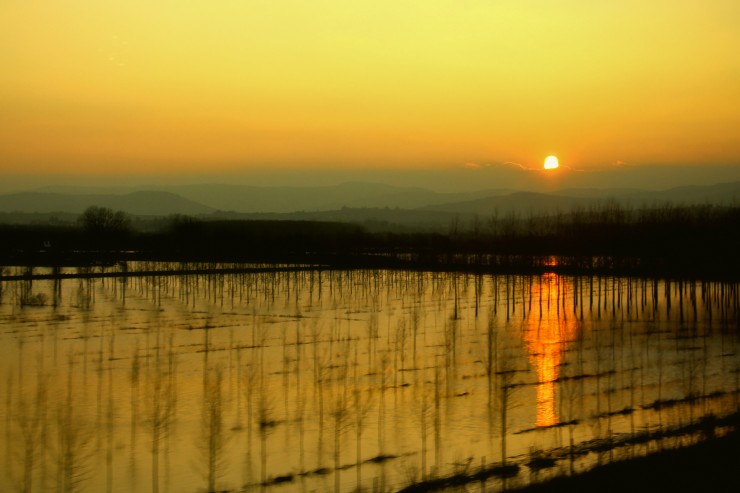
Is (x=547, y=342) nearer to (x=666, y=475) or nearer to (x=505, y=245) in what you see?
(x=666, y=475)

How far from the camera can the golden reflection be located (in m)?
13.1

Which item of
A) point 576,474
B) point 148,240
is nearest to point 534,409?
point 576,474

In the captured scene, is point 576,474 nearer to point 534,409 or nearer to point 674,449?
point 674,449

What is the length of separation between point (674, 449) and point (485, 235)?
45.3 m

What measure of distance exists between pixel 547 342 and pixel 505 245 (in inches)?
1027

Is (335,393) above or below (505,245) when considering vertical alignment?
below

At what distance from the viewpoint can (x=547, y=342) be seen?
20562 millimetres

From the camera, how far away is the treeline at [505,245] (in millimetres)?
33719

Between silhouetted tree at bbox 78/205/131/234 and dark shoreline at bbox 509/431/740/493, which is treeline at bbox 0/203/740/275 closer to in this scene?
silhouetted tree at bbox 78/205/131/234

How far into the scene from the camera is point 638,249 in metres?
35.4

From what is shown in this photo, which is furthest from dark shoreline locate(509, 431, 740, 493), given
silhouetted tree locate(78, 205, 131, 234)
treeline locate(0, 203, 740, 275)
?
silhouetted tree locate(78, 205, 131, 234)

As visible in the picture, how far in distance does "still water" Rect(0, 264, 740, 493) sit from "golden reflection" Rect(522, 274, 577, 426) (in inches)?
2.7

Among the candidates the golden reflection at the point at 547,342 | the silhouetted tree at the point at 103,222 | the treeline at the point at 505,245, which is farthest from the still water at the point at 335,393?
the silhouetted tree at the point at 103,222

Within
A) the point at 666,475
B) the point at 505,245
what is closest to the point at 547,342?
the point at 666,475
